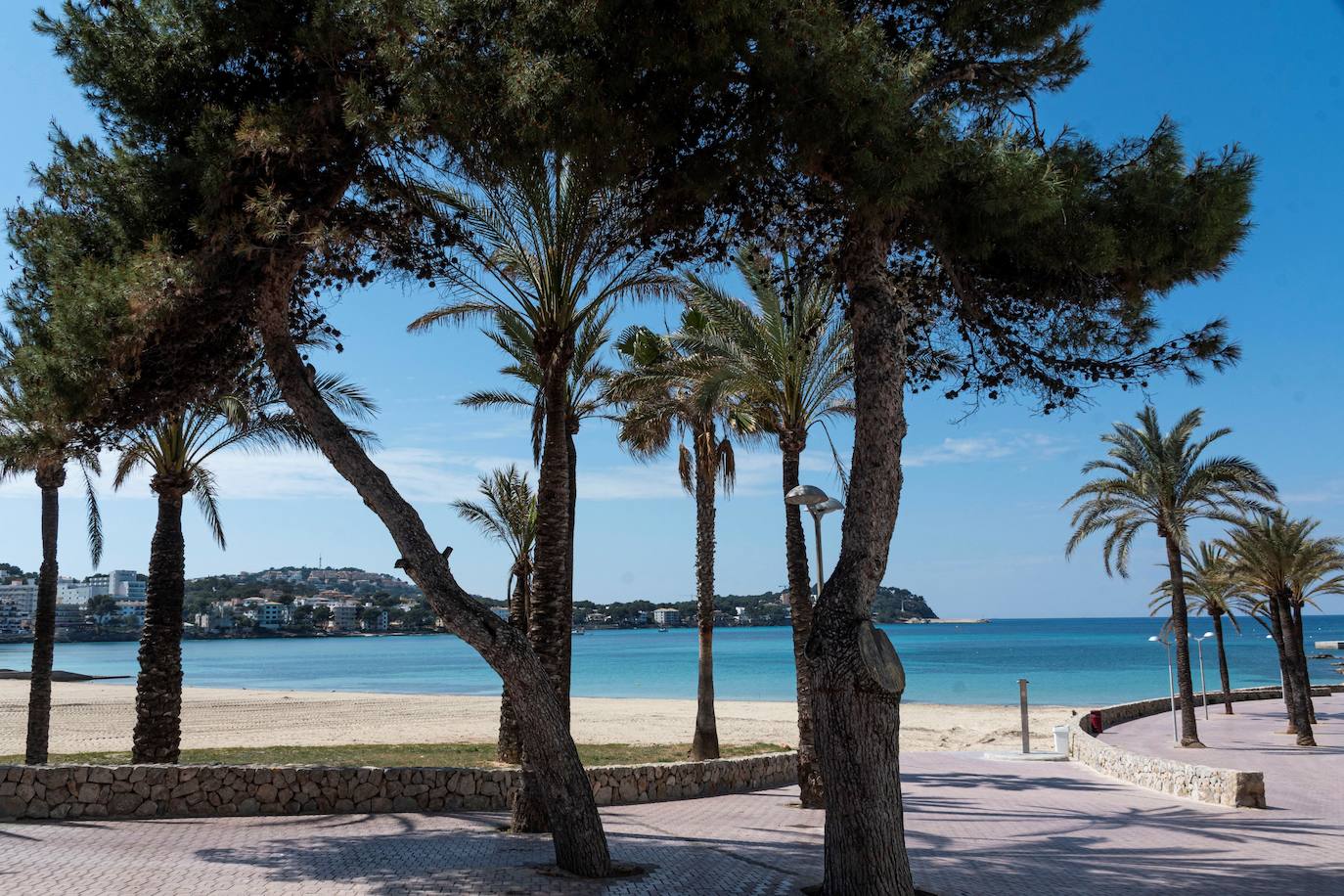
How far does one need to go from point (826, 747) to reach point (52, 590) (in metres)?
15.1

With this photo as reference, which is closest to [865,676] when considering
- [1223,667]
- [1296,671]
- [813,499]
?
[813,499]

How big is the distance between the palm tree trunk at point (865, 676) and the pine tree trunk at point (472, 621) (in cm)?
237

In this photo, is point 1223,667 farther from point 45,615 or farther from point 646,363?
point 45,615

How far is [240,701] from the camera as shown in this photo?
149 ft

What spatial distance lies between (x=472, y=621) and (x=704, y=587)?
1171 centimetres

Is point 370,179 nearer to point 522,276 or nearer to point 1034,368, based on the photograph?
point 522,276

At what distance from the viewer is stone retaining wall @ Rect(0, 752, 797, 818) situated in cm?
1042

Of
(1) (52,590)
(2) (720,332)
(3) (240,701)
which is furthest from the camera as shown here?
(3) (240,701)

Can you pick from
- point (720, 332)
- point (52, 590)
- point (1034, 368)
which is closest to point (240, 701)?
point (52, 590)

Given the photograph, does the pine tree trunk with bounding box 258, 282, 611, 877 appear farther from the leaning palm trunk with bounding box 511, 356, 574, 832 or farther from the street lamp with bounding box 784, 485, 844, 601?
the street lamp with bounding box 784, 485, 844, 601

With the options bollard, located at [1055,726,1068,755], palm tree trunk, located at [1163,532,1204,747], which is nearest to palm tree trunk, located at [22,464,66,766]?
bollard, located at [1055,726,1068,755]

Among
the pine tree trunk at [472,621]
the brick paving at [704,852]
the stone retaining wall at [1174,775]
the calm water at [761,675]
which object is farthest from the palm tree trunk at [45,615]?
the calm water at [761,675]

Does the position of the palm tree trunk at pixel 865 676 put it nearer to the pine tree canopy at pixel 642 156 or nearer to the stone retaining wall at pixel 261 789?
the pine tree canopy at pixel 642 156

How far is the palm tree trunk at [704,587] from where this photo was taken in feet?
60.2
